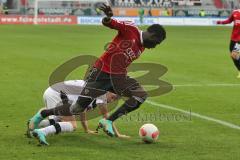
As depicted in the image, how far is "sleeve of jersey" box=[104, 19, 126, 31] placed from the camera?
9273 mm

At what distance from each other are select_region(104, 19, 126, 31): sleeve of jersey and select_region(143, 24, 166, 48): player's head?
44cm

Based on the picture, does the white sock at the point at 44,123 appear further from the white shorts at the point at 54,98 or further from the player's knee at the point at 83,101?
the player's knee at the point at 83,101

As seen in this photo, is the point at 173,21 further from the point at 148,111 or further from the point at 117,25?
the point at 117,25

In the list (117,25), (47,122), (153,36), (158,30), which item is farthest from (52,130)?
(158,30)

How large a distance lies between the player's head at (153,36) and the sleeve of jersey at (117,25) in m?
0.44

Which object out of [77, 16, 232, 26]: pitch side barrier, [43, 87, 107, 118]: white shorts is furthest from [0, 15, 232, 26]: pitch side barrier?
[43, 87, 107, 118]: white shorts

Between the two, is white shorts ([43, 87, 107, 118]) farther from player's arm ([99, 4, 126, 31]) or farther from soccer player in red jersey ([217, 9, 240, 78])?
soccer player in red jersey ([217, 9, 240, 78])

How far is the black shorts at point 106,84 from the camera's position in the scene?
978cm

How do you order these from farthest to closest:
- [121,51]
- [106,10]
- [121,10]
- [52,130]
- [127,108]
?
[121,10] → [127,108] → [121,51] → [52,130] → [106,10]

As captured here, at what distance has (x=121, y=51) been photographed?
382 inches

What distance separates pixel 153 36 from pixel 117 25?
27.4 inches

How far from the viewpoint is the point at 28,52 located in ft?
94.7

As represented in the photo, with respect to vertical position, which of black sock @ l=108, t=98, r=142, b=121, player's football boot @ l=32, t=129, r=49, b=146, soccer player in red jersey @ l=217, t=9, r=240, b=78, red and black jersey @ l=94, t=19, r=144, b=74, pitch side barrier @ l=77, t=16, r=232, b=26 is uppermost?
red and black jersey @ l=94, t=19, r=144, b=74

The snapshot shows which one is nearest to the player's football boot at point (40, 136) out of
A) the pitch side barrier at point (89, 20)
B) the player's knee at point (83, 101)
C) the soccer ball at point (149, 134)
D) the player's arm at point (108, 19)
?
the player's knee at point (83, 101)
